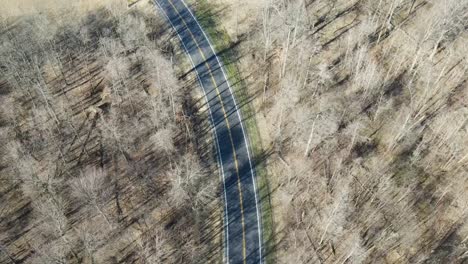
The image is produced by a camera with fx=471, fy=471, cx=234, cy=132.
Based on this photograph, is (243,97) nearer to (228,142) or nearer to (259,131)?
(259,131)

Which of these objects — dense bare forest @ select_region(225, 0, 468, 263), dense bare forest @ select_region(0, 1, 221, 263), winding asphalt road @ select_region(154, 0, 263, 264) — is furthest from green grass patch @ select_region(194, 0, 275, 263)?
dense bare forest @ select_region(0, 1, 221, 263)

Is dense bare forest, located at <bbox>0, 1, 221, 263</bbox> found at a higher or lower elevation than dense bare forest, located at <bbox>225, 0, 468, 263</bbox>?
higher

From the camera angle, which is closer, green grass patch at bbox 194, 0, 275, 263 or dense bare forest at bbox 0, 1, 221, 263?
dense bare forest at bbox 0, 1, 221, 263

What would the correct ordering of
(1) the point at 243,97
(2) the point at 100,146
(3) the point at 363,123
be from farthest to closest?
(1) the point at 243,97
(3) the point at 363,123
(2) the point at 100,146

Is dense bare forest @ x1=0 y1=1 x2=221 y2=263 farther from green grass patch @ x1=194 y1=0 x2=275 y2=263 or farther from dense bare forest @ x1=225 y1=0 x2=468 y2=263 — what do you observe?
dense bare forest @ x1=225 y1=0 x2=468 y2=263

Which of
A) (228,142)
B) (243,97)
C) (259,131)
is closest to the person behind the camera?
(228,142)

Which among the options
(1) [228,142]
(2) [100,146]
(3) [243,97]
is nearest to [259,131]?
(1) [228,142]
